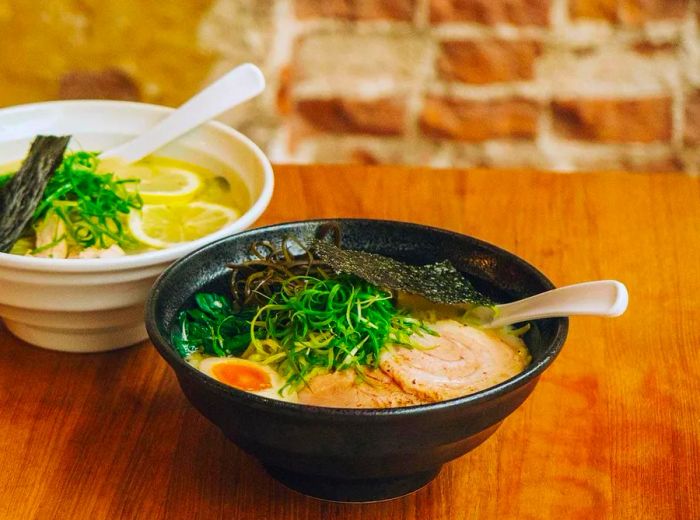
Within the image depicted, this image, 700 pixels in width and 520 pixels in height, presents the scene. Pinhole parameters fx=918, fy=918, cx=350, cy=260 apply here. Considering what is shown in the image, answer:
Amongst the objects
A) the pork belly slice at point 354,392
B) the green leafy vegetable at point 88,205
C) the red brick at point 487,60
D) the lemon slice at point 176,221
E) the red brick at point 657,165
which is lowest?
the red brick at point 657,165

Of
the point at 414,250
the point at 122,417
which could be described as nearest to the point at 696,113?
the point at 414,250

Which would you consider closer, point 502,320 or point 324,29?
point 502,320

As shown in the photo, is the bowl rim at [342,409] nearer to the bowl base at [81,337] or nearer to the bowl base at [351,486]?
the bowl base at [351,486]

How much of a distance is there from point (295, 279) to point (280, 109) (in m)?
1.24

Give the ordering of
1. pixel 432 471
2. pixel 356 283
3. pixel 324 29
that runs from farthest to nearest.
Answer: pixel 324 29 < pixel 356 283 < pixel 432 471

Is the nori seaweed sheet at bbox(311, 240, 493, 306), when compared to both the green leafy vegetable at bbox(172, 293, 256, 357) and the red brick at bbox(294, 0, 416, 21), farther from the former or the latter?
the red brick at bbox(294, 0, 416, 21)

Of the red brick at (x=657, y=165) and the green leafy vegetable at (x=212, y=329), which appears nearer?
the green leafy vegetable at (x=212, y=329)

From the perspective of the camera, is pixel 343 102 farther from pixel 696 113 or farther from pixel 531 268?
pixel 531 268

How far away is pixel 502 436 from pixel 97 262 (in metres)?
0.49

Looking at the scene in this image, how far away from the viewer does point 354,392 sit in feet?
2.95

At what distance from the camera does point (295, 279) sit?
103cm

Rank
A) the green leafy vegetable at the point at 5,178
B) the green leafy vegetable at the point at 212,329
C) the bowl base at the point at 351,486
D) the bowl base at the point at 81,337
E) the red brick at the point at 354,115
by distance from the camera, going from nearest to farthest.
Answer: the bowl base at the point at 351,486
the green leafy vegetable at the point at 212,329
the bowl base at the point at 81,337
the green leafy vegetable at the point at 5,178
the red brick at the point at 354,115

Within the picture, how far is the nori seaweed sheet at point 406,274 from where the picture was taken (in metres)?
1.01

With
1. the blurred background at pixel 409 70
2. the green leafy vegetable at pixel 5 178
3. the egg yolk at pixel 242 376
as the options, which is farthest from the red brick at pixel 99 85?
the egg yolk at pixel 242 376
